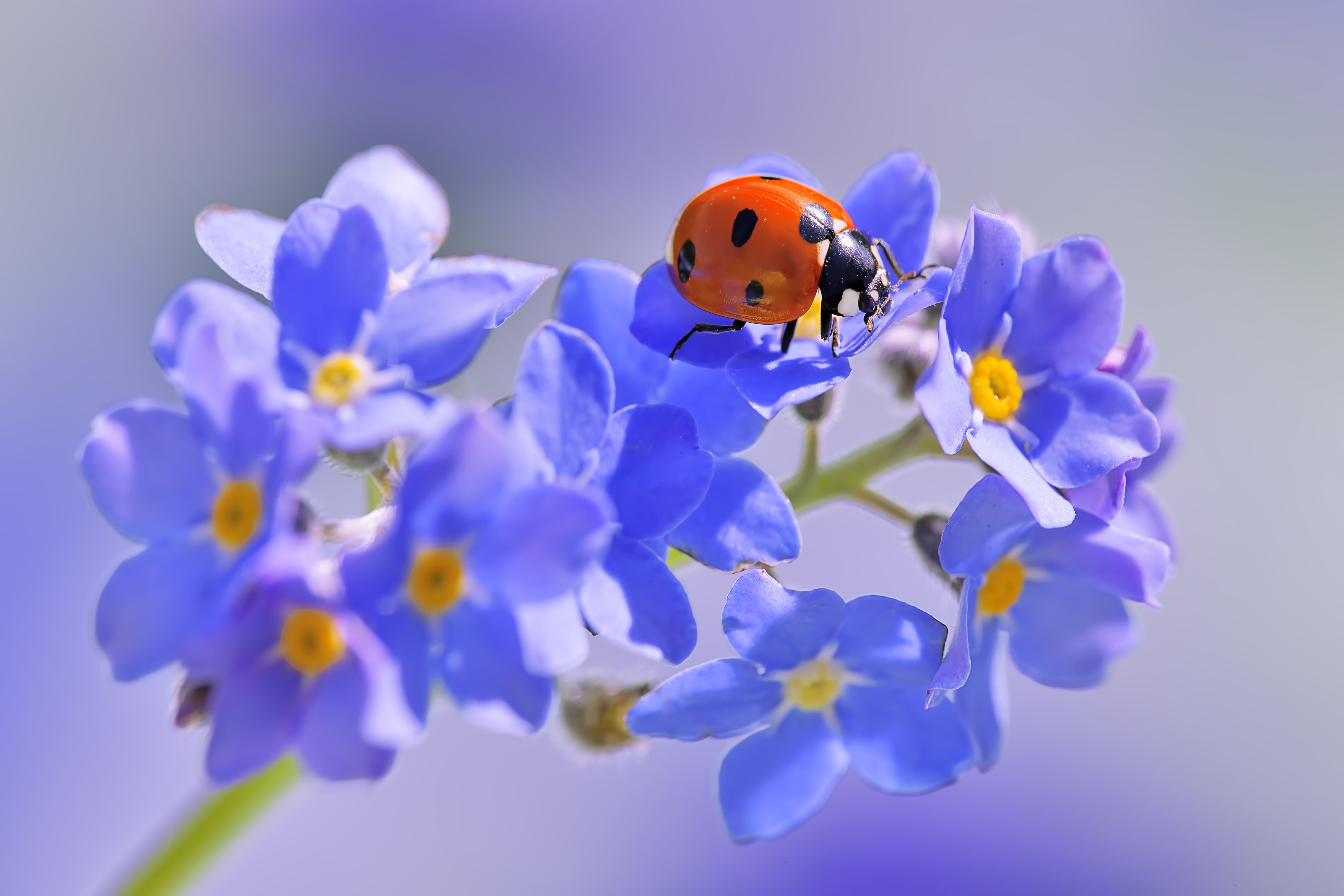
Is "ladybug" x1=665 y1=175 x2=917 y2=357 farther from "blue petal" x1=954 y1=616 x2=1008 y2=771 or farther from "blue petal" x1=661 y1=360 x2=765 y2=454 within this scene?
"blue petal" x1=954 y1=616 x2=1008 y2=771

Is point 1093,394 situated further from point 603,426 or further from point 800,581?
point 800,581

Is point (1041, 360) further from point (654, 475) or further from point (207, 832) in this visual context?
point (207, 832)

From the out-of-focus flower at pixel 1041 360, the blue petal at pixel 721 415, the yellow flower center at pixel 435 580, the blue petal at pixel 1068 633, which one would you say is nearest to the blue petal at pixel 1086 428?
the out-of-focus flower at pixel 1041 360

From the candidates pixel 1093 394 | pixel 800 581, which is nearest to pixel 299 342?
pixel 1093 394

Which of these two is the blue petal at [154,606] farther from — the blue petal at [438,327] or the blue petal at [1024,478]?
the blue petal at [1024,478]

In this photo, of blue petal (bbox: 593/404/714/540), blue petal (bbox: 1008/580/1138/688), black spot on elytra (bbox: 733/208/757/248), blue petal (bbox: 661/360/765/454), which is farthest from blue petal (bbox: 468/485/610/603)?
blue petal (bbox: 1008/580/1138/688)

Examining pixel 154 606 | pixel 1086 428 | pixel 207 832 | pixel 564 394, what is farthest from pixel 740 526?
pixel 207 832
